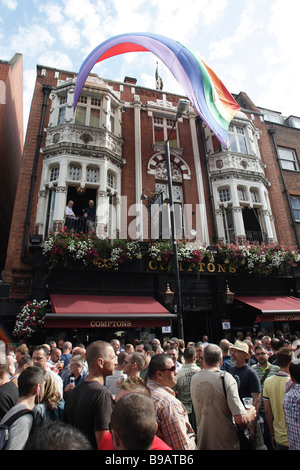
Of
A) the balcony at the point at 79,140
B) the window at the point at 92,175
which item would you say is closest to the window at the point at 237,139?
the balcony at the point at 79,140

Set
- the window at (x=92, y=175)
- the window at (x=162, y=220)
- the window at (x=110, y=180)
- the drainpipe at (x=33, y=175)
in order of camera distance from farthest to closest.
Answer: the window at (x=110, y=180)
the window at (x=92, y=175)
the window at (x=162, y=220)
the drainpipe at (x=33, y=175)

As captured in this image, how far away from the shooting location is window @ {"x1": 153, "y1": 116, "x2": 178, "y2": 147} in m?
16.1

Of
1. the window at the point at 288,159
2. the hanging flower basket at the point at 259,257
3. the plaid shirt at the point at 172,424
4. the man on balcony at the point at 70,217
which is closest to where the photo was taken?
the plaid shirt at the point at 172,424

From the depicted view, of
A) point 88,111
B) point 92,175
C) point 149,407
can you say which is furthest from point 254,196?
point 149,407

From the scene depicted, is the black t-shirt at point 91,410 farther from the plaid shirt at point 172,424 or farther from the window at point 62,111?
the window at point 62,111

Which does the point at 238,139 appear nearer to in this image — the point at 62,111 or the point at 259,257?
the point at 259,257

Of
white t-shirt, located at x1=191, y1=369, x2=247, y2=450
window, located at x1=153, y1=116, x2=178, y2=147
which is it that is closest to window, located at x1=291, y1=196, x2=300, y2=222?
window, located at x1=153, y1=116, x2=178, y2=147

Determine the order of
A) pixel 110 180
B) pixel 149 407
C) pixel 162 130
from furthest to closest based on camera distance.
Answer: pixel 162 130, pixel 110 180, pixel 149 407

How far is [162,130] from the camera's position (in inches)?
644

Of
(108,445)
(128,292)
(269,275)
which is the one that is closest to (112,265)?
(128,292)

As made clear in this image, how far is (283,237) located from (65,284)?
11926 millimetres

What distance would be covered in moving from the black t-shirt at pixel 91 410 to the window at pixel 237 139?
1624 cm

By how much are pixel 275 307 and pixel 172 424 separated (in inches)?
425

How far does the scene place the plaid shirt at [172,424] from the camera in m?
2.63
